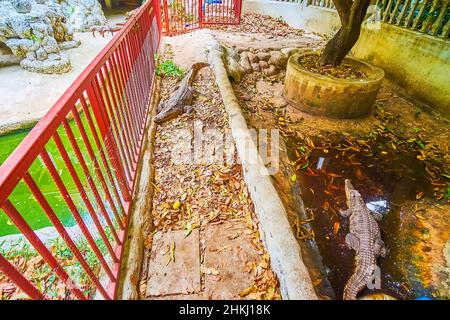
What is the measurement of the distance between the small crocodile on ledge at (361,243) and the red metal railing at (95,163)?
2.18 metres

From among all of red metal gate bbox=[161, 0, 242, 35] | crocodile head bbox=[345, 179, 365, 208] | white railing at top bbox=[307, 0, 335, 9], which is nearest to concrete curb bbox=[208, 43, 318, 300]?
crocodile head bbox=[345, 179, 365, 208]

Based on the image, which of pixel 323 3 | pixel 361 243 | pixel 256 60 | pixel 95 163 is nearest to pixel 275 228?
pixel 361 243

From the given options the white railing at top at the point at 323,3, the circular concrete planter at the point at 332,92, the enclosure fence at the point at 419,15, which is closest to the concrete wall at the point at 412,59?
the enclosure fence at the point at 419,15

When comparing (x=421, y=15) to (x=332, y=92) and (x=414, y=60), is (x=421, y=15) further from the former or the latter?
(x=332, y=92)

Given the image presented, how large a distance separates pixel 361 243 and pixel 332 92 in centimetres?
307

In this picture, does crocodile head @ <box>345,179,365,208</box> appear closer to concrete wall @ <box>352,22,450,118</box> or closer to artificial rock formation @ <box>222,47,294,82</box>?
concrete wall @ <box>352,22,450,118</box>

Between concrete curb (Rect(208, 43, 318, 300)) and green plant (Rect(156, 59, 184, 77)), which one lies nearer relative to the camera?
concrete curb (Rect(208, 43, 318, 300))

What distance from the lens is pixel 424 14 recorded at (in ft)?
17.2

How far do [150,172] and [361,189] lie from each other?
2981 mm

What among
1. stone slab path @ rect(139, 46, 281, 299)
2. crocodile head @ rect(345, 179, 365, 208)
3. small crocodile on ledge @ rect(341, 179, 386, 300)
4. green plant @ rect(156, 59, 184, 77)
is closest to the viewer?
stone slab path @ rect(139, 46, 281, 299)

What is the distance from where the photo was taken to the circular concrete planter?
14.9 feet

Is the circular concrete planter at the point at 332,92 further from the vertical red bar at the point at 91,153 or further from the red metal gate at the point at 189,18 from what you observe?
the red metal gate at the point at 189,18

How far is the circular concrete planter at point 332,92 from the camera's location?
4.55m

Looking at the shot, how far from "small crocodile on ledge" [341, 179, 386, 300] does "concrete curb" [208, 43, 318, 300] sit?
65 centimetres
